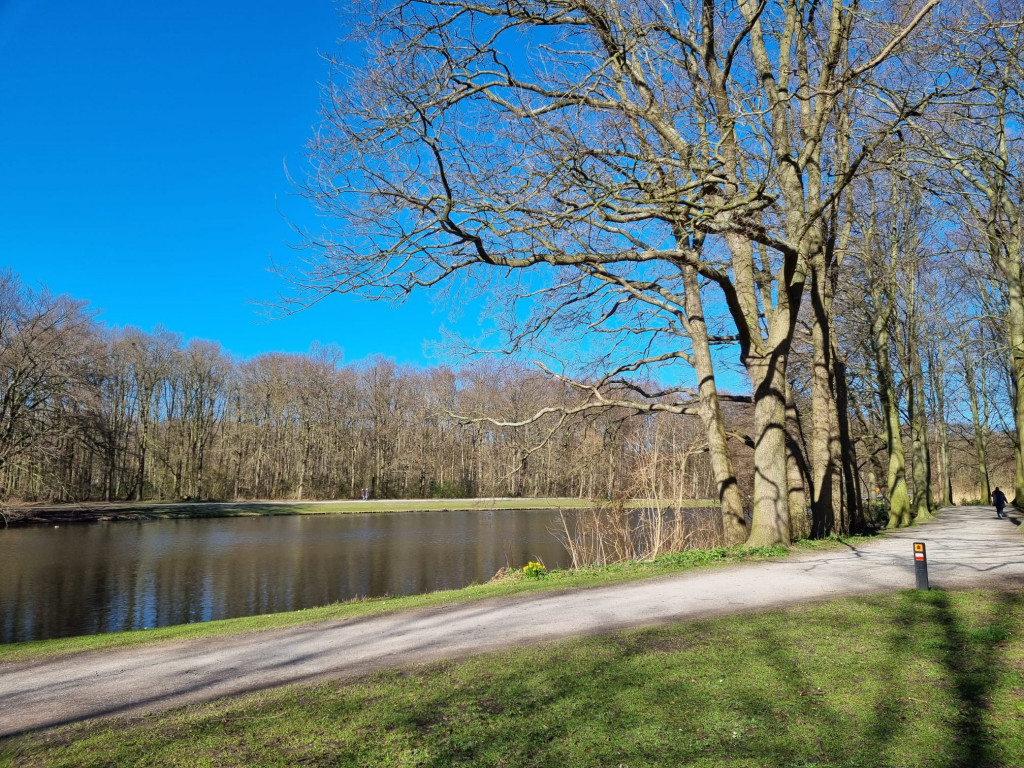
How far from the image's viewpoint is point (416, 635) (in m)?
7.18

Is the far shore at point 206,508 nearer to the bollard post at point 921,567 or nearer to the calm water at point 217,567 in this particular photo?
the calm water at point 217,567

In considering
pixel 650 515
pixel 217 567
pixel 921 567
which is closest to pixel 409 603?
pixel 650 515

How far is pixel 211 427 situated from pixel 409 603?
53645 mm

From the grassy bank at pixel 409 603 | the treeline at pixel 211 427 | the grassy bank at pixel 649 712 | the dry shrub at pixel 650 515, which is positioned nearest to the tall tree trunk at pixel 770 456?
the grassy bank at pixel 409 603

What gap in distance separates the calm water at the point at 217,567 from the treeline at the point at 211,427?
21.5 ft

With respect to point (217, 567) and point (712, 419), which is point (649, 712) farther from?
point (217, 567)

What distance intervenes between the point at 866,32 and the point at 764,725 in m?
10.3

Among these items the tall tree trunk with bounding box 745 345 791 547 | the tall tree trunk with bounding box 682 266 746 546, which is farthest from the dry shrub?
the tall tree trunk with bounding box 745 345 791 547

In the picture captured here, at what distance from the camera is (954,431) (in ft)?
113

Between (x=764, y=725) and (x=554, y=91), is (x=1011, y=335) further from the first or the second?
(x=764, y=725)

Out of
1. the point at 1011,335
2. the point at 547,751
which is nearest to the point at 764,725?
the point at 547,751

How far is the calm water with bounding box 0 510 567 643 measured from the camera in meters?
14.4

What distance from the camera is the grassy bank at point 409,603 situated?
8.62 meters

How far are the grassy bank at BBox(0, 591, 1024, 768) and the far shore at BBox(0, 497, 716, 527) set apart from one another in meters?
22.9
